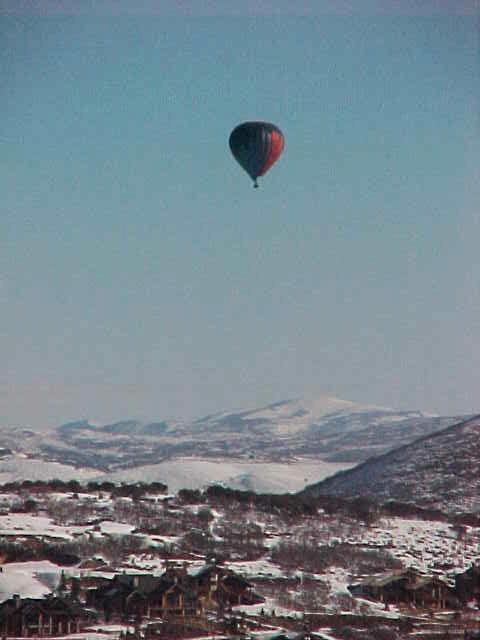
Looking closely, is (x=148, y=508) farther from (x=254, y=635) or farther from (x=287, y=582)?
(x=254, y=635)

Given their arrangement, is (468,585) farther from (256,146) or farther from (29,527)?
(256,146)

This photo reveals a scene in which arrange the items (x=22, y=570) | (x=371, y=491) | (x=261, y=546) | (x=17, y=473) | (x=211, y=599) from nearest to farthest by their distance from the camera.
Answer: (x=211, y=599) → (x=22, y=570) → (x=261, y=546) → (x=371, y=491) → (x=17, y=473)

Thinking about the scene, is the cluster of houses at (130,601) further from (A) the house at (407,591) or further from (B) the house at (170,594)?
(A) the house at (407,591)

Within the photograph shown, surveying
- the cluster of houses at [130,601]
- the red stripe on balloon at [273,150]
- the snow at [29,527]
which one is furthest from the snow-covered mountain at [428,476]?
the cluster of houses at [130,601]

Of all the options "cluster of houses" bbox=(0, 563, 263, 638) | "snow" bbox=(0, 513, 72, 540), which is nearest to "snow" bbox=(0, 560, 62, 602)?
"cluster of houses" bbox=(0, 563, 263, 638)

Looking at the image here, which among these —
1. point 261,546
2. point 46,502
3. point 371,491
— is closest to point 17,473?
point 371,491

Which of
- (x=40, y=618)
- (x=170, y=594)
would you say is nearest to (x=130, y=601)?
(x=170, y=594)
